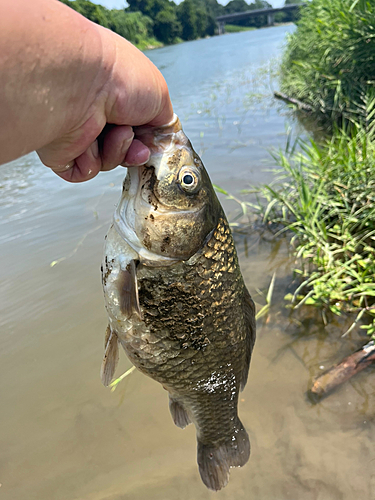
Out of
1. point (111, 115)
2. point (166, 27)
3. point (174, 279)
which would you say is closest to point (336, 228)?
point (174, 279)

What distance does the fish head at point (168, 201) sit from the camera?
54.2 inches

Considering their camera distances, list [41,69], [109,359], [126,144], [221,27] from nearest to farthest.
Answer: [41,69] < [126,144] < [109,359] < [221,27]

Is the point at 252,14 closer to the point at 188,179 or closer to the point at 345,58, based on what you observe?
the point at 345,58

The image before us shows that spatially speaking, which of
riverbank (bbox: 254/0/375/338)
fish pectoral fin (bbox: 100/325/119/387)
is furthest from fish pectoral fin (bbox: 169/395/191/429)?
riverbank (bbox: 254/0/375/338)

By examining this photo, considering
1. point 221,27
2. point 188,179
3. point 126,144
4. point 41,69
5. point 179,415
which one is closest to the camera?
point 41,69

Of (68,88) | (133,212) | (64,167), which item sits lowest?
(133,212)

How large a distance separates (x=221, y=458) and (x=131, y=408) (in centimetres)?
123

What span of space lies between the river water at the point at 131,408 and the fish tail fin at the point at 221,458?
570mm

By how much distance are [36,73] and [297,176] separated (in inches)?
152

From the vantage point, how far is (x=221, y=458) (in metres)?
2.01

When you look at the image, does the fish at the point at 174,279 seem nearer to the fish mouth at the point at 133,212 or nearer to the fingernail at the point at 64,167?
the fish mouth at the point at 133,212

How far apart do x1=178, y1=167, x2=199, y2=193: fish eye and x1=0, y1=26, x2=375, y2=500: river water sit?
2111 millimetres

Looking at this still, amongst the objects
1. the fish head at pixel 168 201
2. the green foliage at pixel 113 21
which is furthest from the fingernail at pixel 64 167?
the green foliage at pixel 113 21

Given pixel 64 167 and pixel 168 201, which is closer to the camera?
pixel 64 167
